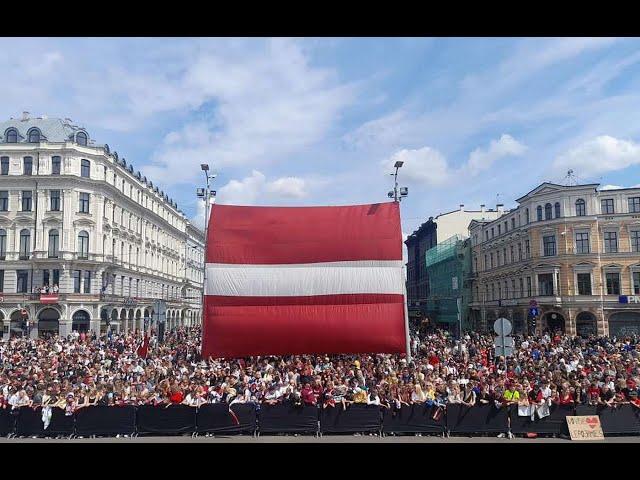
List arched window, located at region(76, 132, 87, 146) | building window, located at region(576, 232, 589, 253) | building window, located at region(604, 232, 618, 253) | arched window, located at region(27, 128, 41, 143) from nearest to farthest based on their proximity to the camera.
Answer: building window, located at region(604, 232, 618, 253), building window, located at region(576, 232, 589, 253), arched window, located at region(27, 128, 41, 143), arched window, located at region(76, 132, 87, 146)

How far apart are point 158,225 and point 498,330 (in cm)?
Answer: 5688

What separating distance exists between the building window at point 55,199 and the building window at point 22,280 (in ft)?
18.3

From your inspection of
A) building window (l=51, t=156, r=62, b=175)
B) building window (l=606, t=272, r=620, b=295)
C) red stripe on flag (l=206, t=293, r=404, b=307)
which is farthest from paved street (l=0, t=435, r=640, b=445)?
building window (l=51, t=156, r=62, b=175)

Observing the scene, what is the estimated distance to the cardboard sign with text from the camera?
12.6m

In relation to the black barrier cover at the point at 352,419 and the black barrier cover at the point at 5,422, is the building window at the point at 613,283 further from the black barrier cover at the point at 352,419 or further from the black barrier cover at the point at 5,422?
the black barrier cover at the point at 5,422

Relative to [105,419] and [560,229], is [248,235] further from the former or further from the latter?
[560,229]

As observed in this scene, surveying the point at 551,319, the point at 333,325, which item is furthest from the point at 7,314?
the point at 551,319

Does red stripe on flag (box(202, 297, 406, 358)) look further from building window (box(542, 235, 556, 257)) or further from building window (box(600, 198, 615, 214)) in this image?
building window (box(600, 198, 615, 214))

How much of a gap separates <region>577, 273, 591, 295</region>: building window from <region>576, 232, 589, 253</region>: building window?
1935 millimetres

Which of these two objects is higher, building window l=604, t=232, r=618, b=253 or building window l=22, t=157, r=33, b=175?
building window l=22, t=157, r=33, b=175

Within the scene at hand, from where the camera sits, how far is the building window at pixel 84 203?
4438 centimetres

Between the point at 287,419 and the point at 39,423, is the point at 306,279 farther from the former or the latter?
the point at 39,423

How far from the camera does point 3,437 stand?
12867 millimetres

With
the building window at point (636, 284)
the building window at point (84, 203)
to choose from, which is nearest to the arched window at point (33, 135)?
the building window at point (84, 203)
